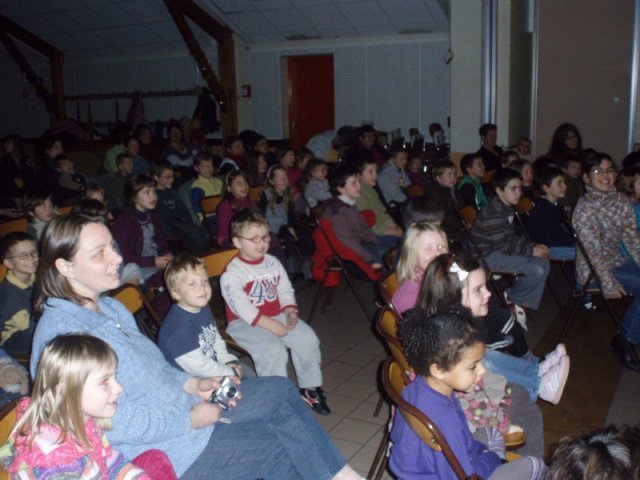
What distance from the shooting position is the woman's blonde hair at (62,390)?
5.02 feet

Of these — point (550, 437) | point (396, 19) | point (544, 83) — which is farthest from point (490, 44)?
point (550, 437)

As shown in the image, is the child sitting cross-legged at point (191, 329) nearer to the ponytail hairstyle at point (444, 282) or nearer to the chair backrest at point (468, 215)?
the ponytail hairstyle at point (444, 282)

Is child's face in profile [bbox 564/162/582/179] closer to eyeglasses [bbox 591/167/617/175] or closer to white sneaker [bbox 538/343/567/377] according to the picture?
eyeglasses [bbox 591/167/617/175]

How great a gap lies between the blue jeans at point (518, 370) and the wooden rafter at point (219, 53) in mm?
8483

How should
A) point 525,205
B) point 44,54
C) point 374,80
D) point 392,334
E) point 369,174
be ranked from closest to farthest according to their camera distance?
point 392,334 → point 525,205 → point 369,174 → point 374,80 → point 44,54

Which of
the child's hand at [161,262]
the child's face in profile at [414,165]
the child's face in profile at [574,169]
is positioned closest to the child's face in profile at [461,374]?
the child's hand at [161,262]

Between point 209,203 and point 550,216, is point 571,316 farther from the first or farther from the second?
point 209,203

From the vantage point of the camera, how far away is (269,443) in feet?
6.88

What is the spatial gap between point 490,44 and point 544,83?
102 centimetres

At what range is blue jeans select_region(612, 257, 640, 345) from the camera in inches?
146

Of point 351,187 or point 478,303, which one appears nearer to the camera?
point 478,303

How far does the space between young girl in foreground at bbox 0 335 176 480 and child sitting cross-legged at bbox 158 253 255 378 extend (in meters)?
0.86

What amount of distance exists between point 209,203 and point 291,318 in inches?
90.6

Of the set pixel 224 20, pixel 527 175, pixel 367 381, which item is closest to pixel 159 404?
pixel 367 381
